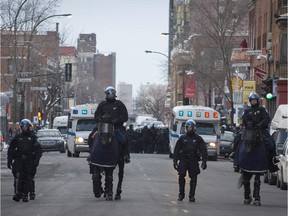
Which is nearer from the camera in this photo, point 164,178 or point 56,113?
point 164,178

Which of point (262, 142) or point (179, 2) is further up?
point (179, 2)

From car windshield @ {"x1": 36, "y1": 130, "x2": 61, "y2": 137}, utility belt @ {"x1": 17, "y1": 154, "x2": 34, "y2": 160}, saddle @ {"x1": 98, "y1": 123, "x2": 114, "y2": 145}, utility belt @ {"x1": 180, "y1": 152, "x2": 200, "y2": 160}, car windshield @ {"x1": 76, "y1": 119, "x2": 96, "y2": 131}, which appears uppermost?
saddle @ {"x1": 98, "y1": 123, "x2": 114, "y2": 145}

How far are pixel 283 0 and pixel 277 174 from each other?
36567 mm

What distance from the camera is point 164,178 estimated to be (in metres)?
33.8

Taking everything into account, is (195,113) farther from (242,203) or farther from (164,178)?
(242,203)

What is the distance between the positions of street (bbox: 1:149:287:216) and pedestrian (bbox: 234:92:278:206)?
51 cm

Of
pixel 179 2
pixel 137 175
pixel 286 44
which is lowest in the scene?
pixel 137 175

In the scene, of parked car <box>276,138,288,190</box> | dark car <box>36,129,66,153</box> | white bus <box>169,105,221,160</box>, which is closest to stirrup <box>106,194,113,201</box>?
parked car <box>276,138,288,190</box>

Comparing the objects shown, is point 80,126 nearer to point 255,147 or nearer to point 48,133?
point 48,133

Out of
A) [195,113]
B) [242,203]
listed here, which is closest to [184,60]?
[195,113]

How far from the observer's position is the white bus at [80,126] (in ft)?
179

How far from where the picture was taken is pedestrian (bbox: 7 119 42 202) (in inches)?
912

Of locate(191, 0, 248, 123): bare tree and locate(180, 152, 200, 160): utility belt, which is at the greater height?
locate(191, 0, 248, 123): bare tree

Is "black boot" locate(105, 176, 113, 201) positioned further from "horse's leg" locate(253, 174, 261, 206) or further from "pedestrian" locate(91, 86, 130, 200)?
"horse's leg" locate(253, 174, 261, 206)
